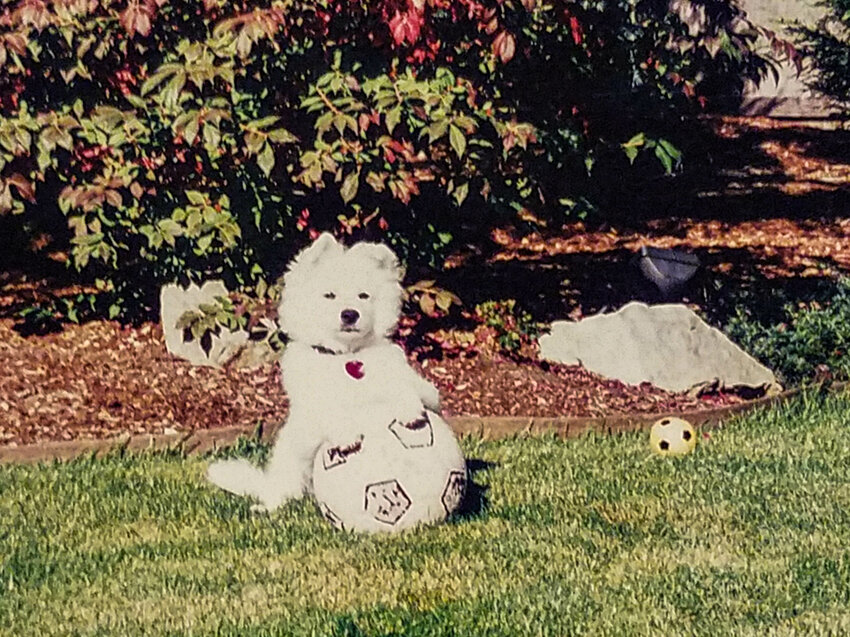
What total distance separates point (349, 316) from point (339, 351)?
18cm

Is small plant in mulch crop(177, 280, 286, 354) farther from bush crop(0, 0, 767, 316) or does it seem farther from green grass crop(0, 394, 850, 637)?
green grass crop(0, 394, 850, 637)

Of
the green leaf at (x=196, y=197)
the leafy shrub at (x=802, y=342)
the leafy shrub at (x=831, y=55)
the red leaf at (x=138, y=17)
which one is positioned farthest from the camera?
the leafy shrub at (x=831, y=55)

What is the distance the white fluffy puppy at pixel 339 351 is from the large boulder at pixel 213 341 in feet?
→ 8.70

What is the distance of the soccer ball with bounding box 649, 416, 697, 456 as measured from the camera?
6.76 m

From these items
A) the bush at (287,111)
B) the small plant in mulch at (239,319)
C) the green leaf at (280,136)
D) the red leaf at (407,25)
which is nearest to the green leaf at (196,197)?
the bush at (287,111)

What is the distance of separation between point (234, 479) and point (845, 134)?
39.7 ft

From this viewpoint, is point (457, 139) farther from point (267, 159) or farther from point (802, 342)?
point (802, 342)

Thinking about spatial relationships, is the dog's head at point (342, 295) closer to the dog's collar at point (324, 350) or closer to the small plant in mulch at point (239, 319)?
the dog's collar at point (324, 350)

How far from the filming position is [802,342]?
8.69 meters

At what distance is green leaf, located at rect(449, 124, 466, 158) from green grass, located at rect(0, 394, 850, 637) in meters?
1.52

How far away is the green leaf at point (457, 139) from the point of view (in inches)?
264

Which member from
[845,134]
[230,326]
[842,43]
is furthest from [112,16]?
[845,134]

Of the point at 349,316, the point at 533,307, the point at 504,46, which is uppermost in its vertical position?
the point at 504,46

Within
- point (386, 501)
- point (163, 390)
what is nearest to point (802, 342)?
point (163, 390)
